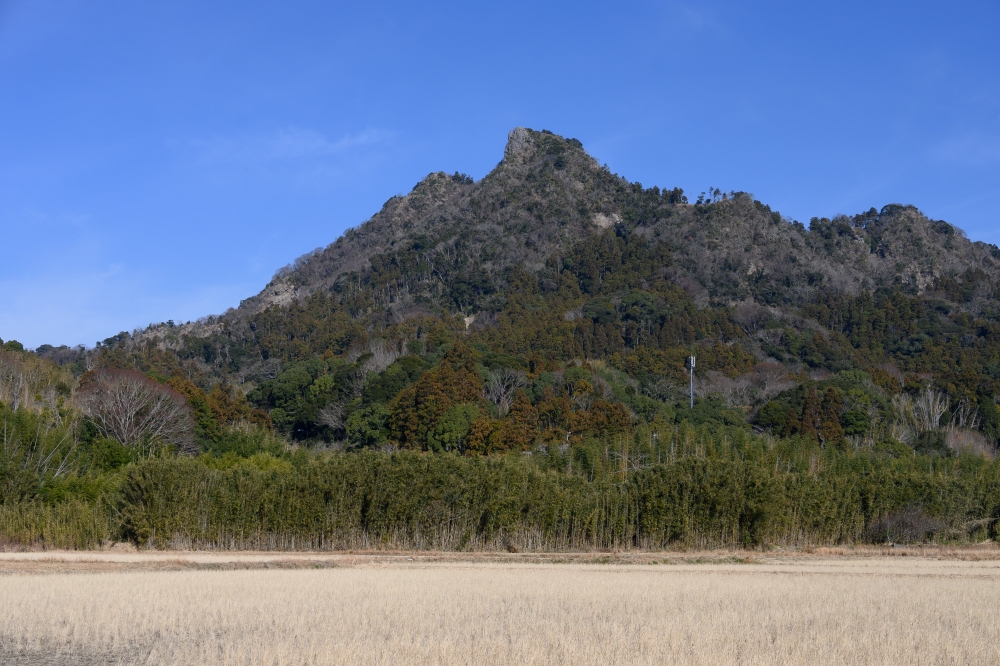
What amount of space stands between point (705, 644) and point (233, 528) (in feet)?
64.2

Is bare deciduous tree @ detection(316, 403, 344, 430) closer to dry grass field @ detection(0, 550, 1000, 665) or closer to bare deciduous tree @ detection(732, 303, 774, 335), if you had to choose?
dry grass field @ detection(0, 550, 1000, 665)

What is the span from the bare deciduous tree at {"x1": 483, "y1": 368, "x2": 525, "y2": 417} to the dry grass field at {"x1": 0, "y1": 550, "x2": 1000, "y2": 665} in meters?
42.9

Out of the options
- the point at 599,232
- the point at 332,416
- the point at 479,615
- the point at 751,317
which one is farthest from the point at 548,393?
the point at 599,232

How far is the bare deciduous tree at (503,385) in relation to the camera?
6631 cm

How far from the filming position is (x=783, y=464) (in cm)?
4206

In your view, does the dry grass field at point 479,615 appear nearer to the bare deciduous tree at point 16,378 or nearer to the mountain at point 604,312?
the bare deciduous tree at point 16,378

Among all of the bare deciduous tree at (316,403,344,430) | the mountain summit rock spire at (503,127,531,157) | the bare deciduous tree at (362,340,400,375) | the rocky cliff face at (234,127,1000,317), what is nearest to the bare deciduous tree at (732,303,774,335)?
the rocky cliff face at (234,127,1000,317)

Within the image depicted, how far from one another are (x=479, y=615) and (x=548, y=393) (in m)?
48.9

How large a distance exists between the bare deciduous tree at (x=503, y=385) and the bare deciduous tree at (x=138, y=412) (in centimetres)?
2149

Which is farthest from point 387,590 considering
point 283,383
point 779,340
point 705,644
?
point 779,340

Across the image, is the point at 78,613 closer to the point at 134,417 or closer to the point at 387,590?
the point at 387,590

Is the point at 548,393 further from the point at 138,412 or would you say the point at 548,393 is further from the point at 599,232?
the point at 599,232

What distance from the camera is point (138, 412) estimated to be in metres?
50.3

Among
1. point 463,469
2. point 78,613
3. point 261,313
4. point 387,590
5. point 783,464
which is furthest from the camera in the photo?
point 261,313
